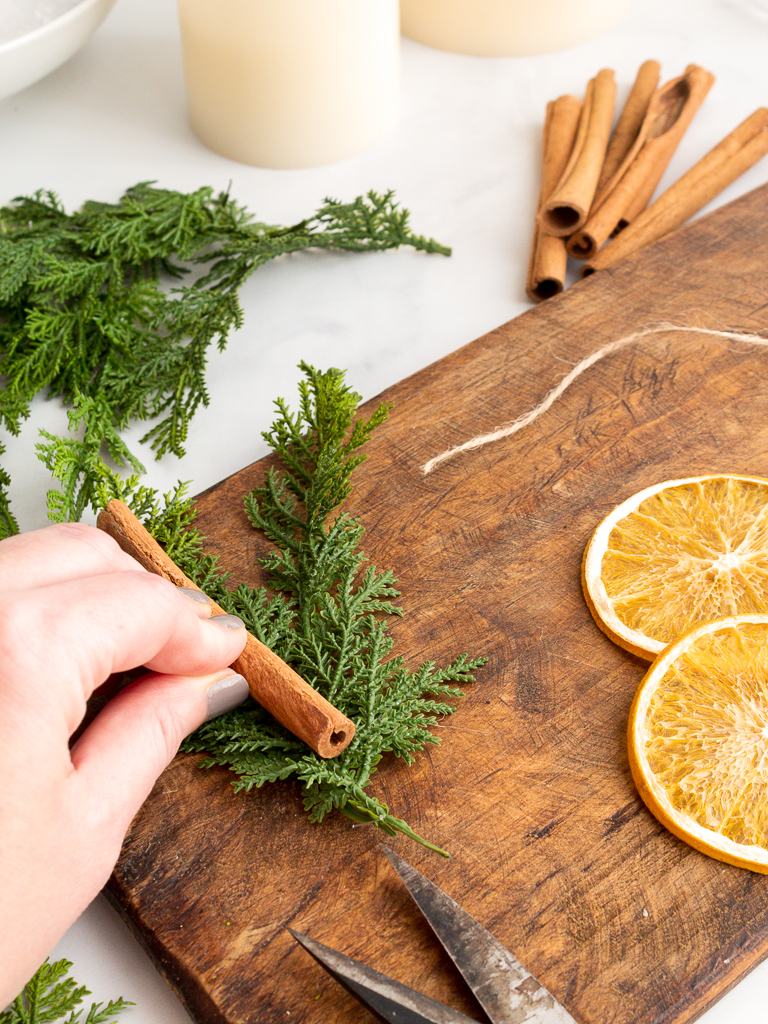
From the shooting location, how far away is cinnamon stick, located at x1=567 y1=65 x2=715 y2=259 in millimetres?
1427

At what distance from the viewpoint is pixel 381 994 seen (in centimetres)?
69

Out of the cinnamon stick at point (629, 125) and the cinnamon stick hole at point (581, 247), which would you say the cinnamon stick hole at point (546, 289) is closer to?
the cinnamon stick hole at point (581, 247)

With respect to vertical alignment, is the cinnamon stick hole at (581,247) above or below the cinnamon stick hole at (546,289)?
above

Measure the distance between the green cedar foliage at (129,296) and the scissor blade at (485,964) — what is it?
56 centimetres

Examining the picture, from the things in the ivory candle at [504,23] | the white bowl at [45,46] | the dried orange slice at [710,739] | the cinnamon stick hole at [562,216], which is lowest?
the dried orange slice at [710,739]

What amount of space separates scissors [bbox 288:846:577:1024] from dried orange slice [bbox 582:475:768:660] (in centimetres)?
34

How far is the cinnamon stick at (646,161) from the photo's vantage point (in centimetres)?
143

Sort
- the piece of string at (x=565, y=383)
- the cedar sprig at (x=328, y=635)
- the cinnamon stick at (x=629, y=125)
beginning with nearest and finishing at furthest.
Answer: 1. the cedar sprig at (x=328, y=635)
2. the piece of string at (x=565, y=383)
3. the cinnamon stick at (x=629, y=125)

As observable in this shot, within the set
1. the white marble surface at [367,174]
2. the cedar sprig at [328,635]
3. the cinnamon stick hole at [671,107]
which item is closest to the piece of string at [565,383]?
the cedar sprig at [328,635]

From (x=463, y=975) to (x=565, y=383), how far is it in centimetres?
74

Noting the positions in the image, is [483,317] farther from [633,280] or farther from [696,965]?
[696,965]

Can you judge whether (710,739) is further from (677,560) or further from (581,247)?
(581,247)

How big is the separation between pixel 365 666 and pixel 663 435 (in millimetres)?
504

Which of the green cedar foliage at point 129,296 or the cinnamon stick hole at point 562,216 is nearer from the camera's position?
the green cedar foliage at point 129,296
